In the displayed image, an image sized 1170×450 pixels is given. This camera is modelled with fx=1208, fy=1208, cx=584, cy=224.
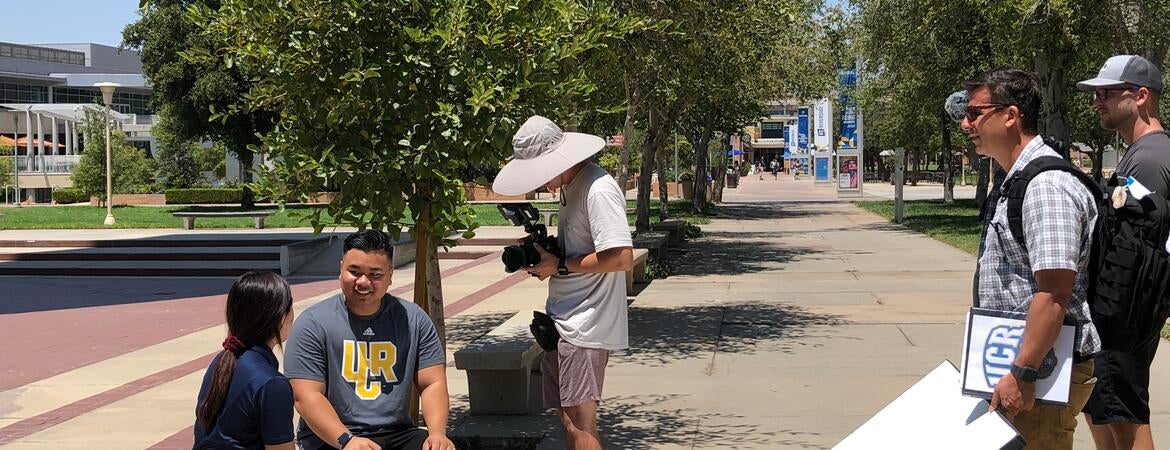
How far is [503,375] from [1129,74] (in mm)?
3910

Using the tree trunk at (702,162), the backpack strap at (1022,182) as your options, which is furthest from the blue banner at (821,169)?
the backpack strap at (1022,182)

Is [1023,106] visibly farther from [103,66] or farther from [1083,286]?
[103,66]

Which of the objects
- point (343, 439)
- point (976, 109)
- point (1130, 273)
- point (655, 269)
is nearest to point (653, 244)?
point (655, 269)

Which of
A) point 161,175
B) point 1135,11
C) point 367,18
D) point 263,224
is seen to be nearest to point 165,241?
point 263,224

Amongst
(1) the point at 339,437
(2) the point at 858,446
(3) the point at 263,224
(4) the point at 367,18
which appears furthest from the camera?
(3) the point at 263,224

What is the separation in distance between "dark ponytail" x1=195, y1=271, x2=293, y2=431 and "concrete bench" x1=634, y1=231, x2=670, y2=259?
13242mm

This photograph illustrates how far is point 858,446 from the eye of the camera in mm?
3391

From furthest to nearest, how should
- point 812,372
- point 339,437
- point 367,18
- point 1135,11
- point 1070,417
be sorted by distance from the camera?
1. point 1135,11
2. point 812,372
3. point 367,18
4. point 339,437
5. point 1070,417

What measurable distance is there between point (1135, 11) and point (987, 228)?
670 inches

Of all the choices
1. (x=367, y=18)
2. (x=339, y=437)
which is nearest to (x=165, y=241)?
(x=367, y=18)

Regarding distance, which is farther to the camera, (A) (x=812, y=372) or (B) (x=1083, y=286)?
(A) (x=812, y=372)

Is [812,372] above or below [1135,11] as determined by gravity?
below

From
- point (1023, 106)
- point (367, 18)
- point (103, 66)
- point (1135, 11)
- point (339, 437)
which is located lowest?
point (339, 437)

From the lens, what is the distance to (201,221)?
33.6 metres
